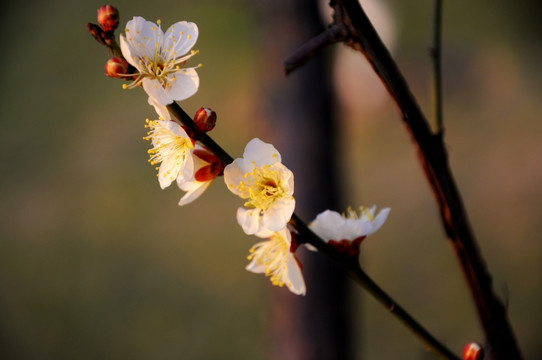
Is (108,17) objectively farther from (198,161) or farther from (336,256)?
(336,256)

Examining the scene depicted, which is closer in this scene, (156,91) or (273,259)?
(156,91)

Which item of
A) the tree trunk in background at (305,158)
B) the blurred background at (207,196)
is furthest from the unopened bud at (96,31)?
the blurred background at (207,196)

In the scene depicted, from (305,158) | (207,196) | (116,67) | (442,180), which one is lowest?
(207,196)

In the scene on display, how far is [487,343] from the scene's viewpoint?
1.49 ft

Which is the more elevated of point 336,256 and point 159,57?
point 159,57

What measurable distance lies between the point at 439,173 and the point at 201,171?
188 millimetres

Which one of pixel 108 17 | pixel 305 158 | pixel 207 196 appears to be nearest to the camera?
pixel 108 17

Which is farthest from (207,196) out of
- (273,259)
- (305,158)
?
(273,259)

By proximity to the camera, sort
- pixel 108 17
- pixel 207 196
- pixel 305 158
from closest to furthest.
Answer: pixel 108 17, pixel 305 158, pixel 207 196

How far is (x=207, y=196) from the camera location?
262 cm

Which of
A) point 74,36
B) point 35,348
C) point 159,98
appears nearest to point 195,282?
point 35,348

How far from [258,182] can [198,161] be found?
5 centimetres

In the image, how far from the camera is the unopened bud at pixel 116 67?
0.34 meters

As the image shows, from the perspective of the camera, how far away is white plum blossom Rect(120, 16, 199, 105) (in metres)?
0.34
